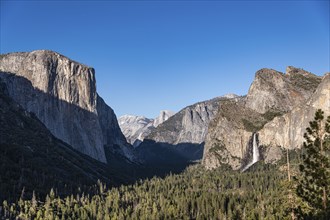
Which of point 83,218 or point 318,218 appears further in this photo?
point 83,218

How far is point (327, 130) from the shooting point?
61.3 m

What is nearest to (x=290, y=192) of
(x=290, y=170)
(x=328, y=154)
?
(x=290, y=170)

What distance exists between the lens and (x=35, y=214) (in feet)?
622

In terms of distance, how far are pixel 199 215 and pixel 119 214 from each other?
3876 cm

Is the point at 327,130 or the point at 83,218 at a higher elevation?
the point at 327,130

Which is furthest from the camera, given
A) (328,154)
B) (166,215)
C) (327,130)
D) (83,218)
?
(166,215)

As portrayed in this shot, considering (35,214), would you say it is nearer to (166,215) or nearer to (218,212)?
(166,215)

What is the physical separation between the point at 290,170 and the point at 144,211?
5556 inches

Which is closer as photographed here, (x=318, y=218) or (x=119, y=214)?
(x=318, y=218)

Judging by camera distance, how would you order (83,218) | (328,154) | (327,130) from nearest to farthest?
(327,130) → (328,154) → (83,218)

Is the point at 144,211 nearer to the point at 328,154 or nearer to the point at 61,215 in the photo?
the point at 61,215

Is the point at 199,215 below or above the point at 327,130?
below

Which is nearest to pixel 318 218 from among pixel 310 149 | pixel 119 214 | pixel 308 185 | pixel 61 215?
pixel 308 185

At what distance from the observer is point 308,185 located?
2549 inches
